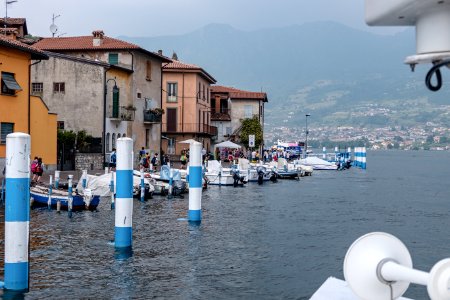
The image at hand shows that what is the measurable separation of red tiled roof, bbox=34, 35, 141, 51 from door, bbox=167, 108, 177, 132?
17.0 m

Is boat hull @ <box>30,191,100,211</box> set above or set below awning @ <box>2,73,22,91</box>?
below

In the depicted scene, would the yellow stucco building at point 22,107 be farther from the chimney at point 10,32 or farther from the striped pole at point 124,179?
the striped pole at point 124,179

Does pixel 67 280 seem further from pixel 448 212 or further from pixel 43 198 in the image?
pixel 448 212

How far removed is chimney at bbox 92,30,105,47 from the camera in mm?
58406

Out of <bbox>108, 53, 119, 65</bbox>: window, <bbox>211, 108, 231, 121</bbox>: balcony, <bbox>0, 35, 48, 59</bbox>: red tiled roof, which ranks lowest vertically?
<bbox>0, 35, 48, 59</bbox>: red tiled roof

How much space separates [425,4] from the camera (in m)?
2.76

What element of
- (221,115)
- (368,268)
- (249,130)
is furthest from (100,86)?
(368,268)

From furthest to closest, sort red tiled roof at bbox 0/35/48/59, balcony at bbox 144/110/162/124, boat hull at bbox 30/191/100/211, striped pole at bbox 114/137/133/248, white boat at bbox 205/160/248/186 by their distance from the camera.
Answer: balcony at bbox 144/110/162/124 < white boat at bbox 205/160/248/186 < red tiled roof at bbox 0/35/48/59 < boat hull at bbox 30/191/100/211 < striped pole at bbox 114/137/133/248

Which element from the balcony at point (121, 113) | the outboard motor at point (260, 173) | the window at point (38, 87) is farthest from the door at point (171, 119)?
the outboard motor at point (260, 173)

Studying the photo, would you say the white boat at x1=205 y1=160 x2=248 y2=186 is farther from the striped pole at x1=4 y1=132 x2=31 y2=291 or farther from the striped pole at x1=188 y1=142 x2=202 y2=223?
the striped pole at x1=4 y1=132 x2=31 y2=291

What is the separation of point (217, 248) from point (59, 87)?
1466 inches

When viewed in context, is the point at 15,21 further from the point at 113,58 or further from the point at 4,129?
the point at 4,129

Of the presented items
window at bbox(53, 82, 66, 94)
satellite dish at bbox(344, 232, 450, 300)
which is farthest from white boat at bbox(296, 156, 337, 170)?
satellite dish at bbox(344, 232, 450, 300)

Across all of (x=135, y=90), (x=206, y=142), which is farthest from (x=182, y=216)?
(x=206, y=142)
